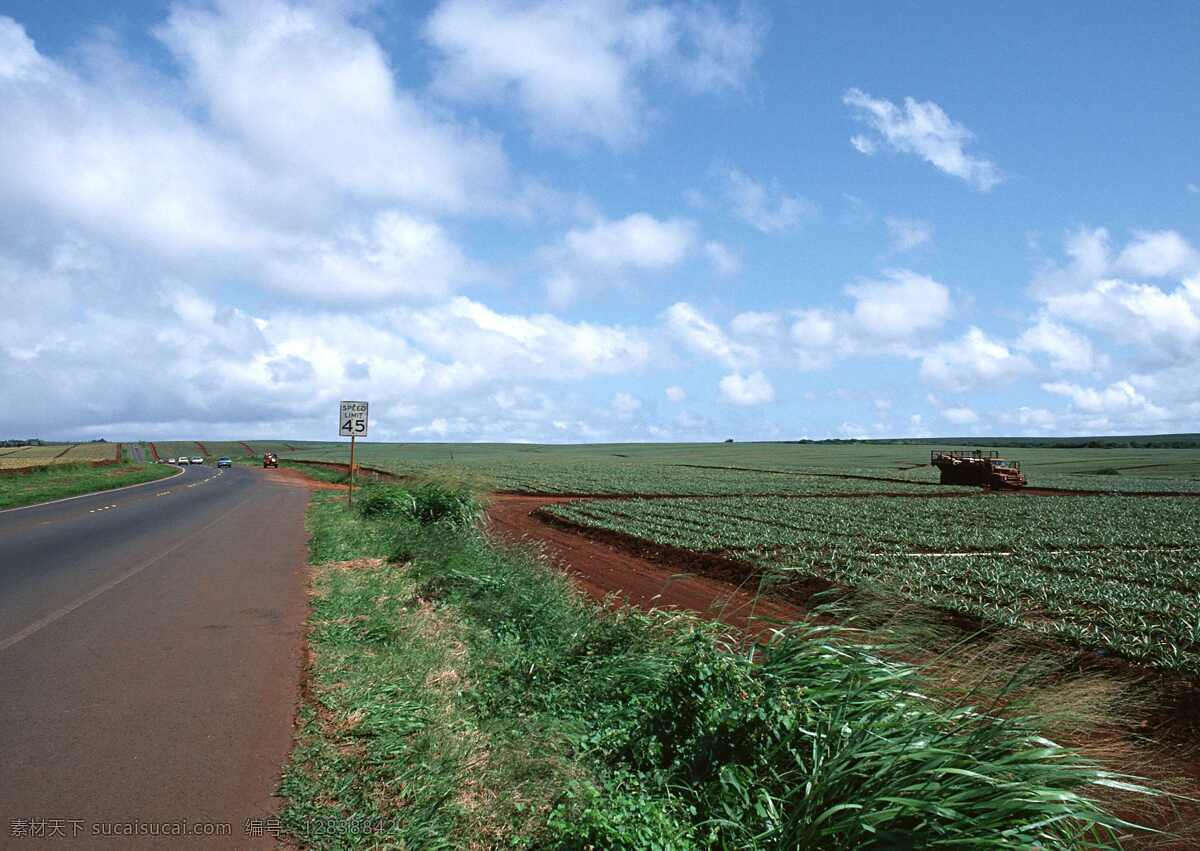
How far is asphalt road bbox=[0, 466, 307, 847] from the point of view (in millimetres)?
4328

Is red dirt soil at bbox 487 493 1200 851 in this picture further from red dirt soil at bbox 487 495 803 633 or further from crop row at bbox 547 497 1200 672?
crop row at bbox 547 497 1200 672

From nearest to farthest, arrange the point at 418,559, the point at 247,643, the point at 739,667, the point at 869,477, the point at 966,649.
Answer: the point at 739,667
the point at 966,649
the point at 247,643
the point at 418,559
the point at 869,477

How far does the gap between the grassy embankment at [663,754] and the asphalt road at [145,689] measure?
429 millimetres

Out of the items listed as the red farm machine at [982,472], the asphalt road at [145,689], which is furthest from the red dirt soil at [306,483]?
the red farm machine at [982,472]

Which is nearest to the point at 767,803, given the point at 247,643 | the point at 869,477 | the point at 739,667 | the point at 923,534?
the point at 739,667

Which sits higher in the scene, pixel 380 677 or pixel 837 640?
pixel 837 640

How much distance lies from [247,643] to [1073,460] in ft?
333

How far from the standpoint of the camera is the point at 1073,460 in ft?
299

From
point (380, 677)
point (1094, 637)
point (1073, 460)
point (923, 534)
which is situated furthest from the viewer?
point (1073, 460)

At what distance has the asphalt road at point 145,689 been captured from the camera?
4328 millimetres

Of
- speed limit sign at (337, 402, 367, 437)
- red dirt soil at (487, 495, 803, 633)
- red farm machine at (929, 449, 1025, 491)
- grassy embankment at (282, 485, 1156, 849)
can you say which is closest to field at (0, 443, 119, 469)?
speed limit sign at (337, 402, 367, 437)

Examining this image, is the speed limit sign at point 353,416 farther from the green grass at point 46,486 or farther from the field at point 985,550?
the green grass at point 46,486

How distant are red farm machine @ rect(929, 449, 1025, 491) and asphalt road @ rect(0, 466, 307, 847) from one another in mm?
42851

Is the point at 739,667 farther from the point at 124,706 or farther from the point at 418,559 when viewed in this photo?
the point at 418,559
